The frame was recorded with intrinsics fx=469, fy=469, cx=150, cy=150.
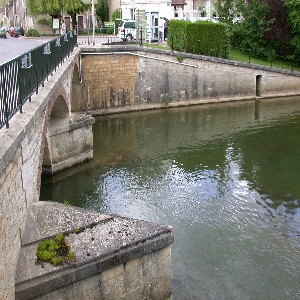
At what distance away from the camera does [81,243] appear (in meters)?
7.23

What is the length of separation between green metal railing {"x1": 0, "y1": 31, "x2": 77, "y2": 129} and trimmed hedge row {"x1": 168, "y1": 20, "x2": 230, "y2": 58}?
16808mm

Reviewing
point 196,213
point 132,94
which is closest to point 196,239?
point 196,213

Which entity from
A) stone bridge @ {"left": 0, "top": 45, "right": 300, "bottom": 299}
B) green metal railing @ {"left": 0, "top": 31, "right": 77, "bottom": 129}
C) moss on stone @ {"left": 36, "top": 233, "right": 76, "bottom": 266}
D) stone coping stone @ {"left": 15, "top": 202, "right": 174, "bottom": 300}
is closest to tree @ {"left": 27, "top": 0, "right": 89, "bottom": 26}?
stone bridge @ {"left": 0, "top": 45, "right": 300, "bottom": 299}

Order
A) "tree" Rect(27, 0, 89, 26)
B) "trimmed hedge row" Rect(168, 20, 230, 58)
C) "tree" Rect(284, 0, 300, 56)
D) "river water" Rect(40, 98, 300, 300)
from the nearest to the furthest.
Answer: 1. "river water" Rect(40, 98, 300, 300)
2. "trimmed hedge row" Rect(168, 20, 230, 58)
3. "tree" Rect(284, 0, 300, 56)
4. "tree" Rect(27, 0, 89, 26)

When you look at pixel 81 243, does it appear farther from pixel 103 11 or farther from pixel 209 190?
pixel 103 11

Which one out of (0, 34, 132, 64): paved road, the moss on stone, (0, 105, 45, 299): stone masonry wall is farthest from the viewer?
(0, 34, 132, 64): paved road

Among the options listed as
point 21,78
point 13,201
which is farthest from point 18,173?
point 21,78

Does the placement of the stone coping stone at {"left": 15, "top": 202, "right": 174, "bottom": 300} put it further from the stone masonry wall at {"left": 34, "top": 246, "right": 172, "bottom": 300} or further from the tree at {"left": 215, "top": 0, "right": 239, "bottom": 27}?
the tree at {"left": 215, "top": 0, "right": 239, "bottom": 27}

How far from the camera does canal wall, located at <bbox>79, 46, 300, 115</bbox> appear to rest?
25281mm

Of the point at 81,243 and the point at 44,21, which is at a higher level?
the point at 44,21

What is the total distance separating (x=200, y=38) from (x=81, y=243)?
76.0ft

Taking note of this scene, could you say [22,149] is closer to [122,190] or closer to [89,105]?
[122,190]

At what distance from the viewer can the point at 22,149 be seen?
7.34 m

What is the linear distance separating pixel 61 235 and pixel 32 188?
57.3 inches
